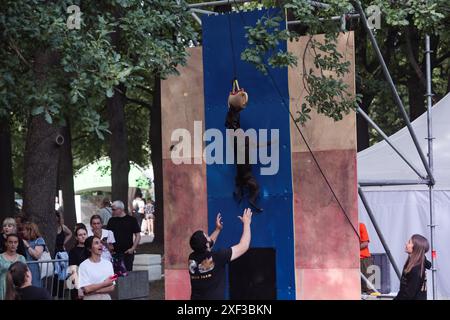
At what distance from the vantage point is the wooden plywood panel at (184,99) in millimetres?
13338

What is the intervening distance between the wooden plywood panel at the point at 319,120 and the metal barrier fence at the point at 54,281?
3.80 metres

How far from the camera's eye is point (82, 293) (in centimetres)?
1042

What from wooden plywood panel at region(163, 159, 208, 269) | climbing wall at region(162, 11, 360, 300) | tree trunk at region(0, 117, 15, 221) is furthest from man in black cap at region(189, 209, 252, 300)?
tree trunk at region(0, 117, 15, 221)

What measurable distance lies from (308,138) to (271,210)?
1077mm

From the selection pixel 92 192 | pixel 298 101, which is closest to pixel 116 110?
pixel 298 101

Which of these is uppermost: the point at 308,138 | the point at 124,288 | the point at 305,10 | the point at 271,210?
the point at 305,10

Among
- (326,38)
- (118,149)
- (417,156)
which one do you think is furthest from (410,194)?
(118,149)

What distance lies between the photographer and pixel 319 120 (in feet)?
41.7

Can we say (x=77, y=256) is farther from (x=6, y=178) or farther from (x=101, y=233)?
(x=6, y=178)

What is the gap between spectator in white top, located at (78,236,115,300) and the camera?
34.2ft

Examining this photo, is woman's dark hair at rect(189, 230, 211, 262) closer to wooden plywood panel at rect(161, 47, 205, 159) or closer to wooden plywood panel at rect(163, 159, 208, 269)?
wooden plywood panel at rect(163, 159, 208, 269)

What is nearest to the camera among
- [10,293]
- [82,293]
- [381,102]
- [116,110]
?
[10,293]
